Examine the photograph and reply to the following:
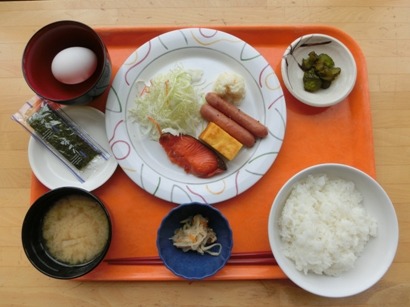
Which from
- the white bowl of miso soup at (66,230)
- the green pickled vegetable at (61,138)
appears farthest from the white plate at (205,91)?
the white bowl of miso soup at (66,230)

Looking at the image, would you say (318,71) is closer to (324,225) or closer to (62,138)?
(324,225)

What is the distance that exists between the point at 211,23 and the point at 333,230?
1.26 meters

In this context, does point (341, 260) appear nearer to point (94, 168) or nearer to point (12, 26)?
point (94, 168)

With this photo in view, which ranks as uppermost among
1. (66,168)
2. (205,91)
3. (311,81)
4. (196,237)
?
(311,81)

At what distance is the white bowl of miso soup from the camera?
1816 mm

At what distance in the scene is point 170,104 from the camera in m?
2.04

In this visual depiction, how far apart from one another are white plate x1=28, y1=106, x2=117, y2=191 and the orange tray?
0.17 feet

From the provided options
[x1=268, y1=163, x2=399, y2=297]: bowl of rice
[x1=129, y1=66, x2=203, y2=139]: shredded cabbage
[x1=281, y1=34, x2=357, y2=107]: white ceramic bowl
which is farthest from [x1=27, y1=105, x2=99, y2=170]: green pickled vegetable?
[x1=281, y1=34, x2=357, y2=107]: white ceramic bowl

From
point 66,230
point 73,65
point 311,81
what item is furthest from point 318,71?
point 66,230

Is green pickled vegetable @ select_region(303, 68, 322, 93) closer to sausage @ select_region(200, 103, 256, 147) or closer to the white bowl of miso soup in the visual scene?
sausage @ select_region(200, 103, 256, 147)

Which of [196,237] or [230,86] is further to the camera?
[230,86]

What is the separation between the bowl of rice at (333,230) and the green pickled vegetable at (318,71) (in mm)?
458

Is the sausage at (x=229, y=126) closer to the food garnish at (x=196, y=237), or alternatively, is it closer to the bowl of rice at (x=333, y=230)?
the bowl of rice at (x=333, y=230)

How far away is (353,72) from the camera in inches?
78.2
